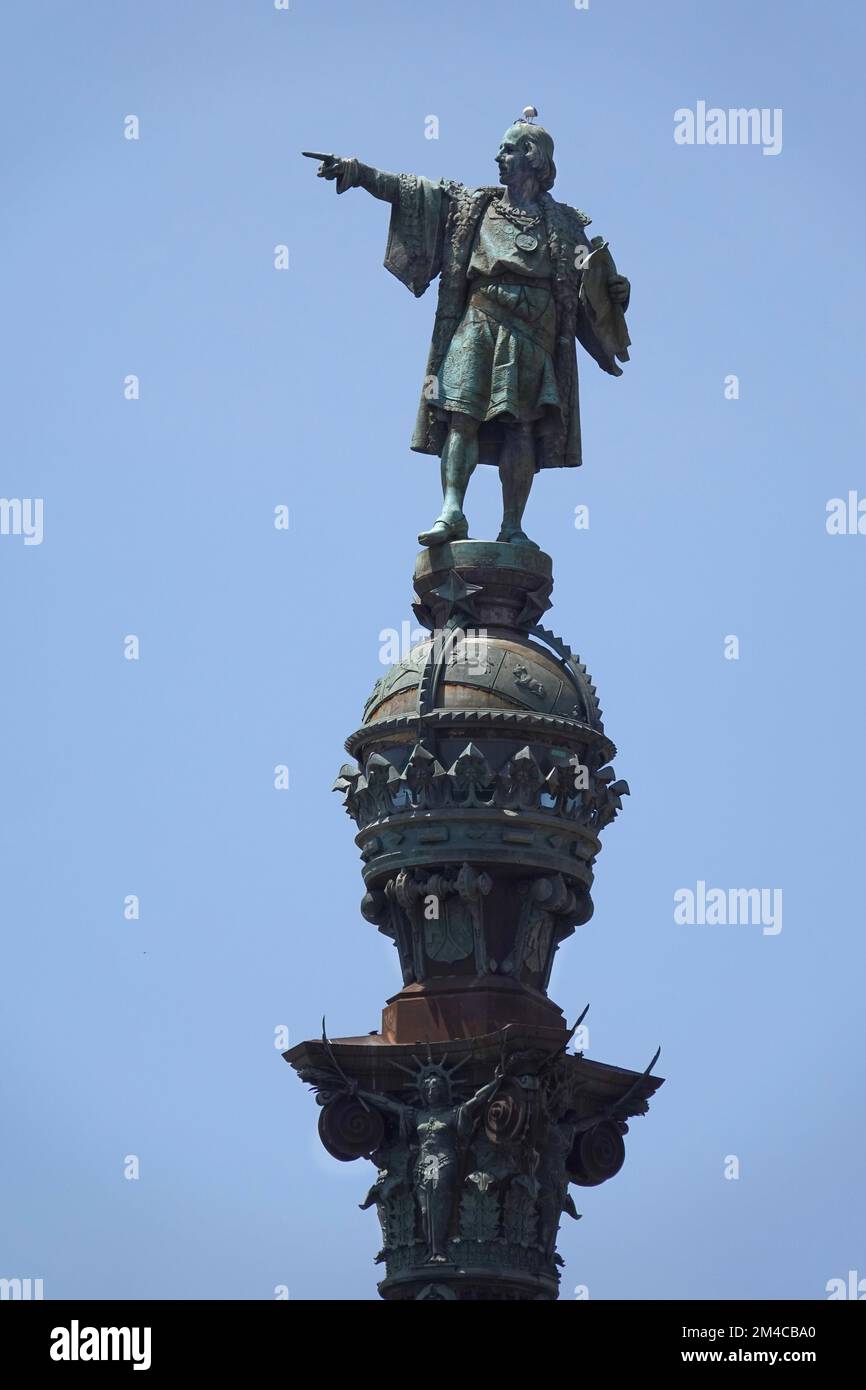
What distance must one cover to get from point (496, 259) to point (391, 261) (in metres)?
1.70

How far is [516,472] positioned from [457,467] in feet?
3.12

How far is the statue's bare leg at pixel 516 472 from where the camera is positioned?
62938 millimetres

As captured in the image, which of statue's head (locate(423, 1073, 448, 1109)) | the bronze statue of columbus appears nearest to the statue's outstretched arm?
the bronze statue of columbus

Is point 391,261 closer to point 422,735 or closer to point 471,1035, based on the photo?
point 422,735

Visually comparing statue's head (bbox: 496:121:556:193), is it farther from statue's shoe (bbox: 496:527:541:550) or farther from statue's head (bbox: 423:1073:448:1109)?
statue's head (bbox: 423:1073:448:1109)

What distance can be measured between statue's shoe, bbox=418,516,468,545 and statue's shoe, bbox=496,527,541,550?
60 cm

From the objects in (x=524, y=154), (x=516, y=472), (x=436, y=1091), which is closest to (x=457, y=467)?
(x=516, y=472)

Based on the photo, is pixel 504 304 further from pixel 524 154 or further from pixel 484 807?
pixel 484 807

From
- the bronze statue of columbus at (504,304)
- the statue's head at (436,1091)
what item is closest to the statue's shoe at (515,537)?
the bronze statue of columbus at (504,304)

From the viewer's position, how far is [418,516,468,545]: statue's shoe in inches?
2441

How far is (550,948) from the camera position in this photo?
60.9 meters

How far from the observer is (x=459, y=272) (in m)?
62.9

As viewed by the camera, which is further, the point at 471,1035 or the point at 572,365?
the point at 572,365
